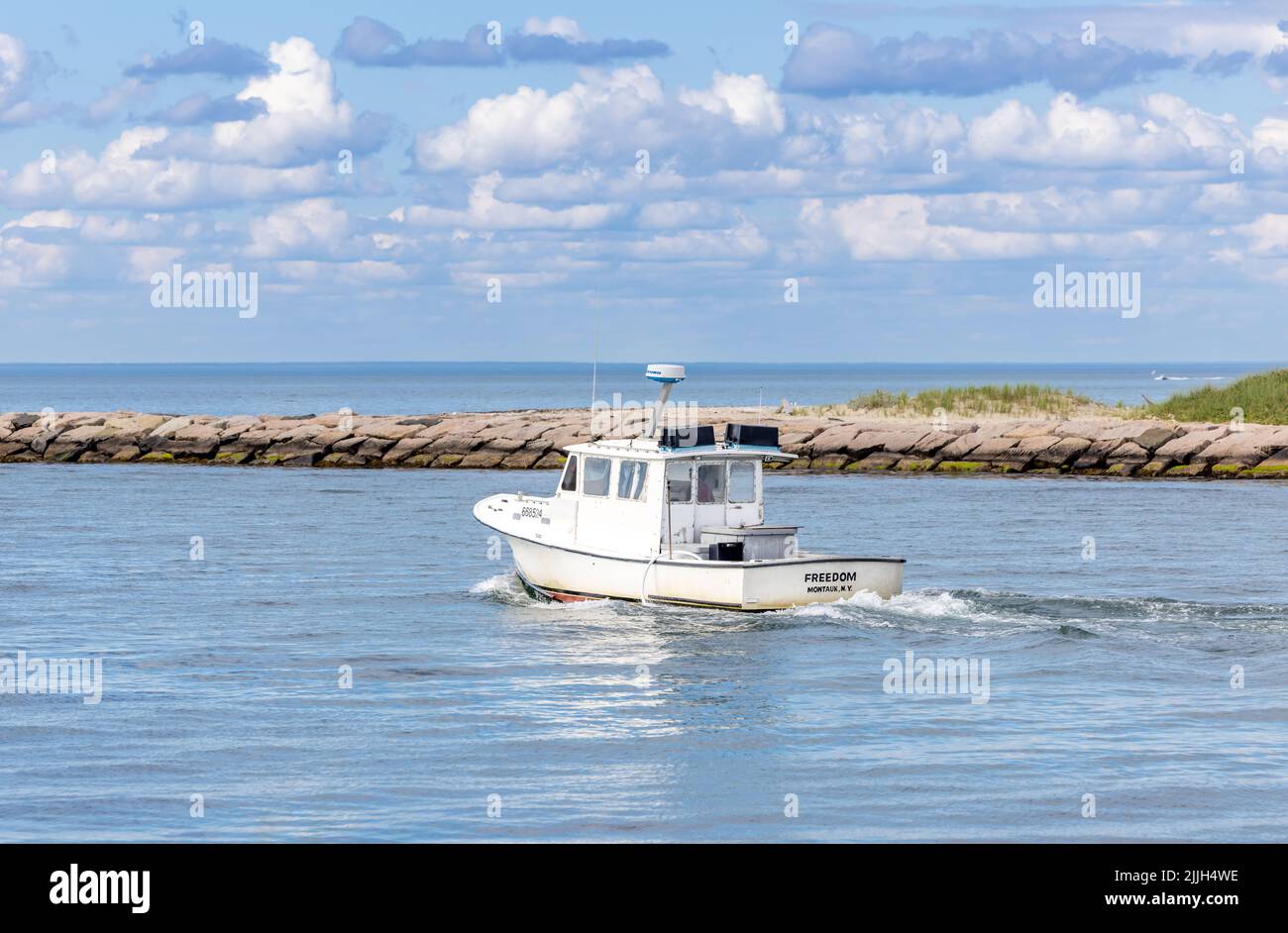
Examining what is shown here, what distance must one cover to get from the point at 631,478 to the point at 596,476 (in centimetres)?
82

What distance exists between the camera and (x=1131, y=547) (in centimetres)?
3641

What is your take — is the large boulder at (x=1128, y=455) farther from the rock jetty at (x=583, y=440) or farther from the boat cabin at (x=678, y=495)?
the boat cabin at (x=678, y=495)

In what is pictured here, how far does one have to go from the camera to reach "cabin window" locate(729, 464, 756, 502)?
85.1 feet

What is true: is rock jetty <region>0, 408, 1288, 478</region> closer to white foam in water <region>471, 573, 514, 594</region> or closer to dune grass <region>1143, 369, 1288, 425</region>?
dune grass <region>1143, 369, 1288, 425</region>

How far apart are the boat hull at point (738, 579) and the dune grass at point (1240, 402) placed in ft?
140

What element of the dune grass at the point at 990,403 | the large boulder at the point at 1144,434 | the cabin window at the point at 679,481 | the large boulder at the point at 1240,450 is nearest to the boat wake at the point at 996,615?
the cabin window at the point at 679,481

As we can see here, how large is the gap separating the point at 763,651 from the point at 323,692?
6178mm

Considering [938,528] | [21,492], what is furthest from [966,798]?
[21,492]

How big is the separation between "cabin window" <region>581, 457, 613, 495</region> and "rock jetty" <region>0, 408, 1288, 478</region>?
26896 mm

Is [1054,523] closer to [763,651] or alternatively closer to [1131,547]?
[1131,547]

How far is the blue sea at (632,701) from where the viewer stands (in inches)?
587

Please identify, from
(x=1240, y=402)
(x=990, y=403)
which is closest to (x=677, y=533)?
(x=1240, y=402)

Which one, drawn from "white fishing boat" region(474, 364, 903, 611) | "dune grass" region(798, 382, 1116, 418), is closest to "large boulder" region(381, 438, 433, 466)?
"dune grass" region(798, 382, 1116, 418)

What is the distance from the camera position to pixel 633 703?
19.9m
